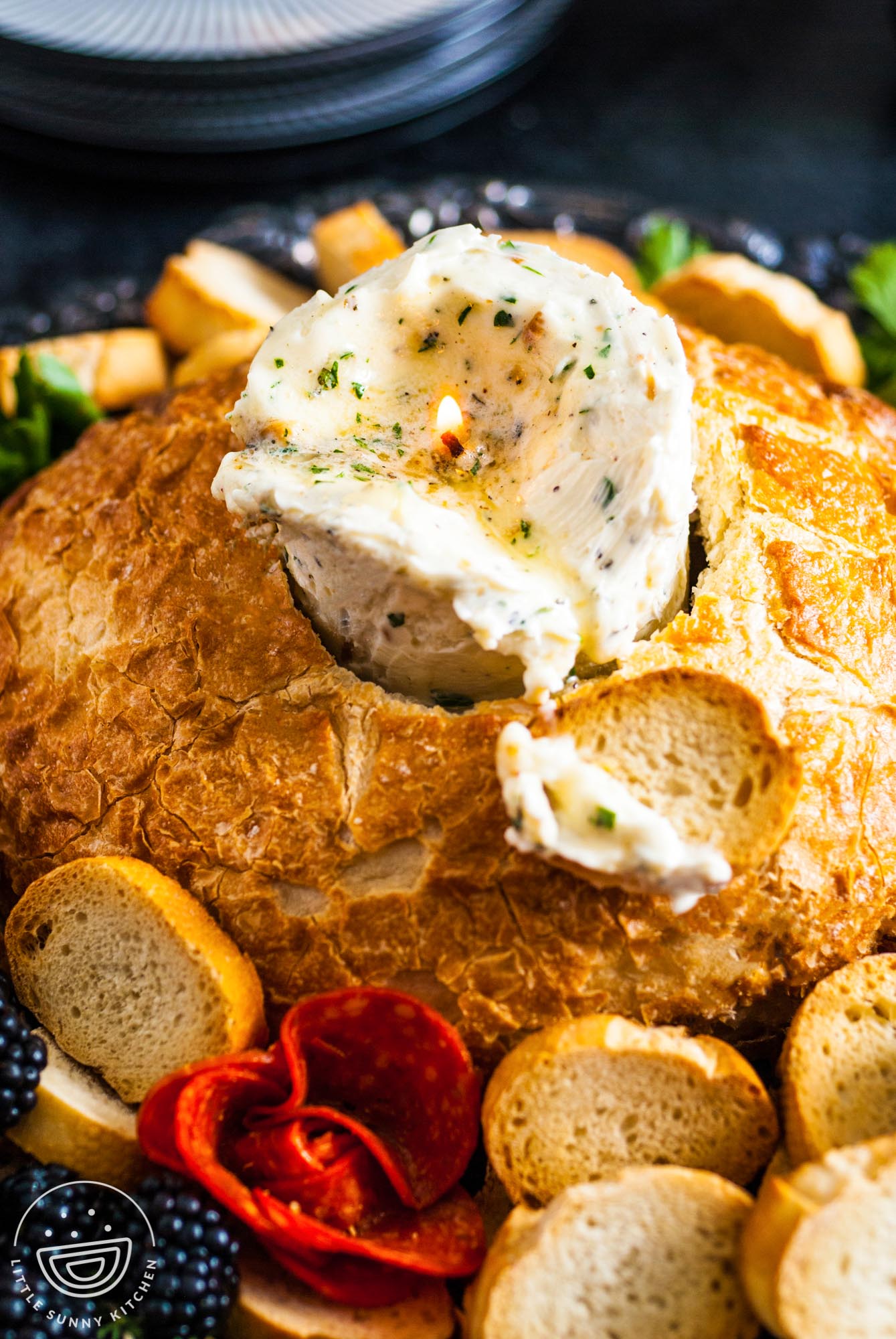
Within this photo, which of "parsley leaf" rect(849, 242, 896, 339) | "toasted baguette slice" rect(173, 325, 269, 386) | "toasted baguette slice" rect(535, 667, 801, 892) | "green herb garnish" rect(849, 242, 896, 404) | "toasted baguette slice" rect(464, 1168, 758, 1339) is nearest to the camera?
"toasted baguette slice" rect(464, 1168, 758, 1339)

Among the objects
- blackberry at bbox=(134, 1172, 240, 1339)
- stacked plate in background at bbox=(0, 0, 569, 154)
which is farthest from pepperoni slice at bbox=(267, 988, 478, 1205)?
stacked plate in background at bbox=(0, 0, 569, 154)

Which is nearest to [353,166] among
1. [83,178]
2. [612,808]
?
[83,178]

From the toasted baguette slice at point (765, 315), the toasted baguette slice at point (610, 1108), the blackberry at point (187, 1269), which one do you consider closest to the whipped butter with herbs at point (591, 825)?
the toasted baguette slice at point (610, 1108)

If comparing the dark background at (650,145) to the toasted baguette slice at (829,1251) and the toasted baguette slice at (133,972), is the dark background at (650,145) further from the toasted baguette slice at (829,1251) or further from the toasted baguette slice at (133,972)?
the toasted baguette slice at (829,1251)

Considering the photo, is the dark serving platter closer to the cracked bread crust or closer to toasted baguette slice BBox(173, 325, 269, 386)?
toasted baguette slice BBox(173, 325, 269, 386)

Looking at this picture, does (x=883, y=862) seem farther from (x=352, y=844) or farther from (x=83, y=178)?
(x=83, y=178)

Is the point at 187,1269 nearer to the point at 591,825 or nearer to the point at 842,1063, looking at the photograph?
the point at 591,825

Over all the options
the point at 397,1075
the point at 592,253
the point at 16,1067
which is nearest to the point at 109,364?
the point at 592,253

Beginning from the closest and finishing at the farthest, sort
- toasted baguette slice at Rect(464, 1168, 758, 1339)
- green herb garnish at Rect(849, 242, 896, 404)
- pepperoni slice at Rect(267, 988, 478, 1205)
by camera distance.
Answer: toasted baguette slice at Rect(464, 1168, 758, 1339), pepperoni slice at Rect(267, 988, 478, 1205), green herb garnish at Rect(849, 242, 896, 404)
